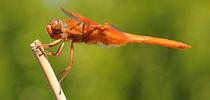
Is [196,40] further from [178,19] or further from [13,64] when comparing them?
[13,64]

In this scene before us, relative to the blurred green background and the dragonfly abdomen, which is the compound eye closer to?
the dragonfly abdomen

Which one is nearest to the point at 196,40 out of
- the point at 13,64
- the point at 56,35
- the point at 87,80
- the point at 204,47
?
the point at 204,47

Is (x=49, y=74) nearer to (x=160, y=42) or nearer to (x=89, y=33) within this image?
(x=89, y=33)

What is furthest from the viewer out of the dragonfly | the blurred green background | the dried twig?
the blurred green background

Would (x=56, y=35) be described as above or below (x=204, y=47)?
below

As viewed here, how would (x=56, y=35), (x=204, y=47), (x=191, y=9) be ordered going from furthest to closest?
(x=191, y=9), (x=204, y=47), (x=56, y=35)

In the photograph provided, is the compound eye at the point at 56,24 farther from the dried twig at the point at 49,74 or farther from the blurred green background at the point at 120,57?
the blurred green background at the point at 120,57

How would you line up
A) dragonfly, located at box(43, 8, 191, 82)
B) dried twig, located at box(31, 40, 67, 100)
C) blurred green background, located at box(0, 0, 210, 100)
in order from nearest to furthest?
dried twig, located at box(31, 40, 67, 100)
dragonfly, located at box(43, 8, 191, 82)
blurred green background, located at box(0, 0, 210, 100)

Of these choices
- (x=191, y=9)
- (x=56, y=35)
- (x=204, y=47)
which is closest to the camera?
(x=56, y=35)

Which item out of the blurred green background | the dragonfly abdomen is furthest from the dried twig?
the blurred green background
